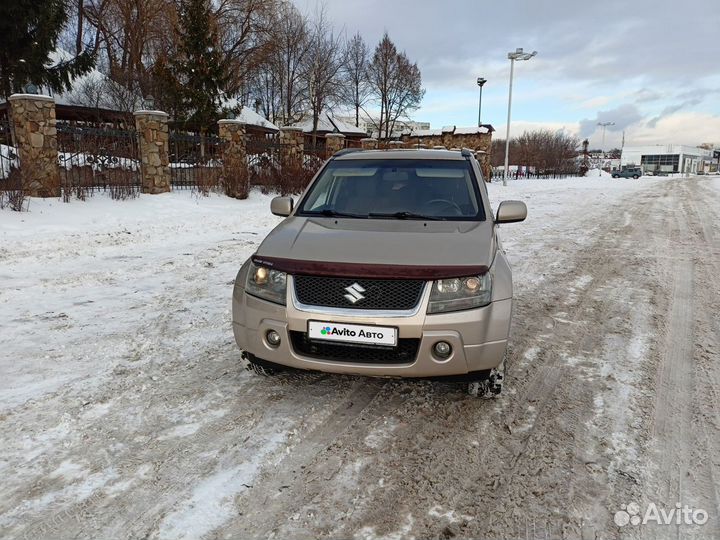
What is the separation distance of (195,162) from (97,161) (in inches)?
131

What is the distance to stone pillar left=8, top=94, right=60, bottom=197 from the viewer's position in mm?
10773

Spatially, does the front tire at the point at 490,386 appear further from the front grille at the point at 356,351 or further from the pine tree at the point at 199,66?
the pine tree at the point at 199,66

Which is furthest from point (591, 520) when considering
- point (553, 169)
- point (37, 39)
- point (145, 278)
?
point (553, 169)

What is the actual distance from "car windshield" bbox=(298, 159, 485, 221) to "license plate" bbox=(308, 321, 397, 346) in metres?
1.32

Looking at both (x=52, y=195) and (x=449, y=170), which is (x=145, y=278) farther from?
(x=52, y=195)

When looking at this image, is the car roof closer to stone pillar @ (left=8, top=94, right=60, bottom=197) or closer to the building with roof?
stone pillar @ (left=8, top=94, right=60, bottom=197)

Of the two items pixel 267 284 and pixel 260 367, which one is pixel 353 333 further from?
pixel 260 367

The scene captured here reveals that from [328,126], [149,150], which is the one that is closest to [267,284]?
[149,150]

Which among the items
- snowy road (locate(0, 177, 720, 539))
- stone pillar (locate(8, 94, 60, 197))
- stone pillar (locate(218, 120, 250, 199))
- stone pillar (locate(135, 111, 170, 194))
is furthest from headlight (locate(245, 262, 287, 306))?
A: stone pillar (locate(218, 120, 250, 199))

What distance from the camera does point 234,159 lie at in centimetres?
1546

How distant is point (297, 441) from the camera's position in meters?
2.70

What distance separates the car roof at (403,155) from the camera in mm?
4367

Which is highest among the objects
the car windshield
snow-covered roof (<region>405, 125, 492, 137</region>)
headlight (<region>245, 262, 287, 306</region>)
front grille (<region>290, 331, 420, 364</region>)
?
snow-covered roof (<region>405, 125, 492, 137</region>)

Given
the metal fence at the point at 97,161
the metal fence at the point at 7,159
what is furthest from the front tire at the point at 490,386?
the metal fence at the point at 97,161
